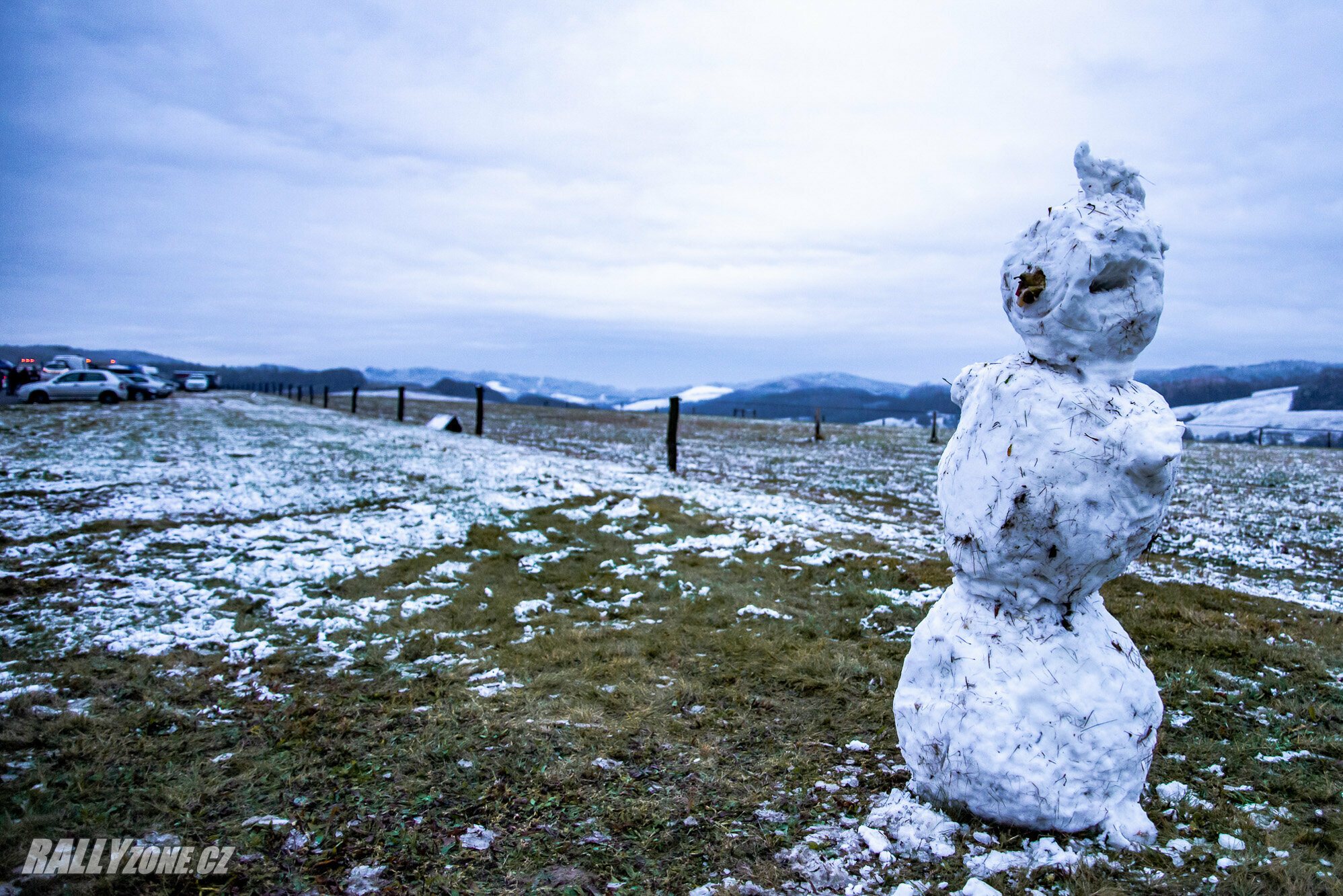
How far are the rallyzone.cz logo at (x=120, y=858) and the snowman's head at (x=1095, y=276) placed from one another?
470 centimetres

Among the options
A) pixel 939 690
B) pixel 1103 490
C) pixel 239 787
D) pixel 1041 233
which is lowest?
pixel 239 787

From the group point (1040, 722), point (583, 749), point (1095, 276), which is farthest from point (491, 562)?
point (1095, 276)

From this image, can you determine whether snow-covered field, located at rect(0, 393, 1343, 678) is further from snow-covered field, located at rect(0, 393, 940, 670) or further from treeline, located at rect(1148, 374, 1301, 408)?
treeline, located at rect(1148, 374, 1301, 408)

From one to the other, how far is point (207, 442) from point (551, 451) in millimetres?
8976

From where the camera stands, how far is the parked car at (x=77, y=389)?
29938mm

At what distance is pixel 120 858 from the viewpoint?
10.2ft

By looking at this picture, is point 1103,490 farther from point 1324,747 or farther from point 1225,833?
point 1324,747

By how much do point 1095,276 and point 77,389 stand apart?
1644 inches

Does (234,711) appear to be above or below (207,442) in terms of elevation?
below

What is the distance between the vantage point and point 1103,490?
10.3 feet

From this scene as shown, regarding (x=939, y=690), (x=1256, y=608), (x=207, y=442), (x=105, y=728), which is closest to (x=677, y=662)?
(x=939, y=690)

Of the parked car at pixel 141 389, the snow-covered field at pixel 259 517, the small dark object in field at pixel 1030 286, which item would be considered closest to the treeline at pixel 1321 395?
the snow-covered field at pixel 259 517

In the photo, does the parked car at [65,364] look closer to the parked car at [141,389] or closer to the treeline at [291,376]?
the parked car at [141,389]

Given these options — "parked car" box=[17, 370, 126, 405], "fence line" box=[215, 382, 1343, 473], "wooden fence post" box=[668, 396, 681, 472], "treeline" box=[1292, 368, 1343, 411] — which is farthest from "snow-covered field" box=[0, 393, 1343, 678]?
"treeline" box=[1292, 368, 1343, 411]
